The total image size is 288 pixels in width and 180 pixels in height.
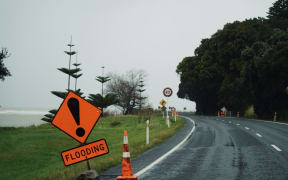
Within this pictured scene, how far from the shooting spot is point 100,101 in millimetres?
70375

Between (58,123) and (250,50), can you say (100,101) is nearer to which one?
(250,50)

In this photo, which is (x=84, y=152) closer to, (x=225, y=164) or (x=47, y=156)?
(x=225, y=164)

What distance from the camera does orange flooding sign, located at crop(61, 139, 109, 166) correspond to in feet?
20.2

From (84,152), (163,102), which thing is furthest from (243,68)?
(84,152)

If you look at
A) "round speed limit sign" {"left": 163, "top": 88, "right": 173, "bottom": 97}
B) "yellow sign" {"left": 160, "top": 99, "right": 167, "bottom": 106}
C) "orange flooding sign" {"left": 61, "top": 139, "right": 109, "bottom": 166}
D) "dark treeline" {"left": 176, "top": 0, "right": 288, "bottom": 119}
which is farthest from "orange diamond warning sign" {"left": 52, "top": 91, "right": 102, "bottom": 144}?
"dark treeline" {"left": 176, "top": 0, "right": 288, "bottom": 119}

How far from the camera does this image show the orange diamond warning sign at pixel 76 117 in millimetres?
6340

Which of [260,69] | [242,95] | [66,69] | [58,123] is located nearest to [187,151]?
[58,123]

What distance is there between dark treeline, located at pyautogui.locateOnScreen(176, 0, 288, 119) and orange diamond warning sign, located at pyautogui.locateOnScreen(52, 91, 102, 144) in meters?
31.1

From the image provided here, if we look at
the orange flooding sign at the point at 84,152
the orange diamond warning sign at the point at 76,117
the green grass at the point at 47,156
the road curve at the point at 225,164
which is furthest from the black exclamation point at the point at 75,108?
the road curve at the point at 225,164

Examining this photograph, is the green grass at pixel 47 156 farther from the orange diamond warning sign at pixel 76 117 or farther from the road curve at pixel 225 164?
the orange diamond warning sign at pixel 76 117

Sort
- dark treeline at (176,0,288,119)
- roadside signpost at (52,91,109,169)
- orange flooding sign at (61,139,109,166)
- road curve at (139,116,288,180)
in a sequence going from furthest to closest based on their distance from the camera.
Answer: dark treeline at (176,0,288,119)
road curve at (139,116,288,180)
roadside signpost at (52,91,109,169)
orange flooding sign at (61,139,109,166)

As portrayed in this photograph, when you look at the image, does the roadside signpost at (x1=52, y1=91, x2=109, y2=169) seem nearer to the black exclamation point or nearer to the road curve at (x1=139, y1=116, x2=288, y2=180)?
the black exclamation point

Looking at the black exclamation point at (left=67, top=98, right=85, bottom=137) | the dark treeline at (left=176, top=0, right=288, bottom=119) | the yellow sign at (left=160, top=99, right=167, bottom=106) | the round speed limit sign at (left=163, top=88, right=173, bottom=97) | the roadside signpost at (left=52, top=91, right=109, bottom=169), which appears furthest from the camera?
the dark treeline at (left=176, top=0, right=288, bottom=119)

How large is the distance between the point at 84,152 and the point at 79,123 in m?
0.54
